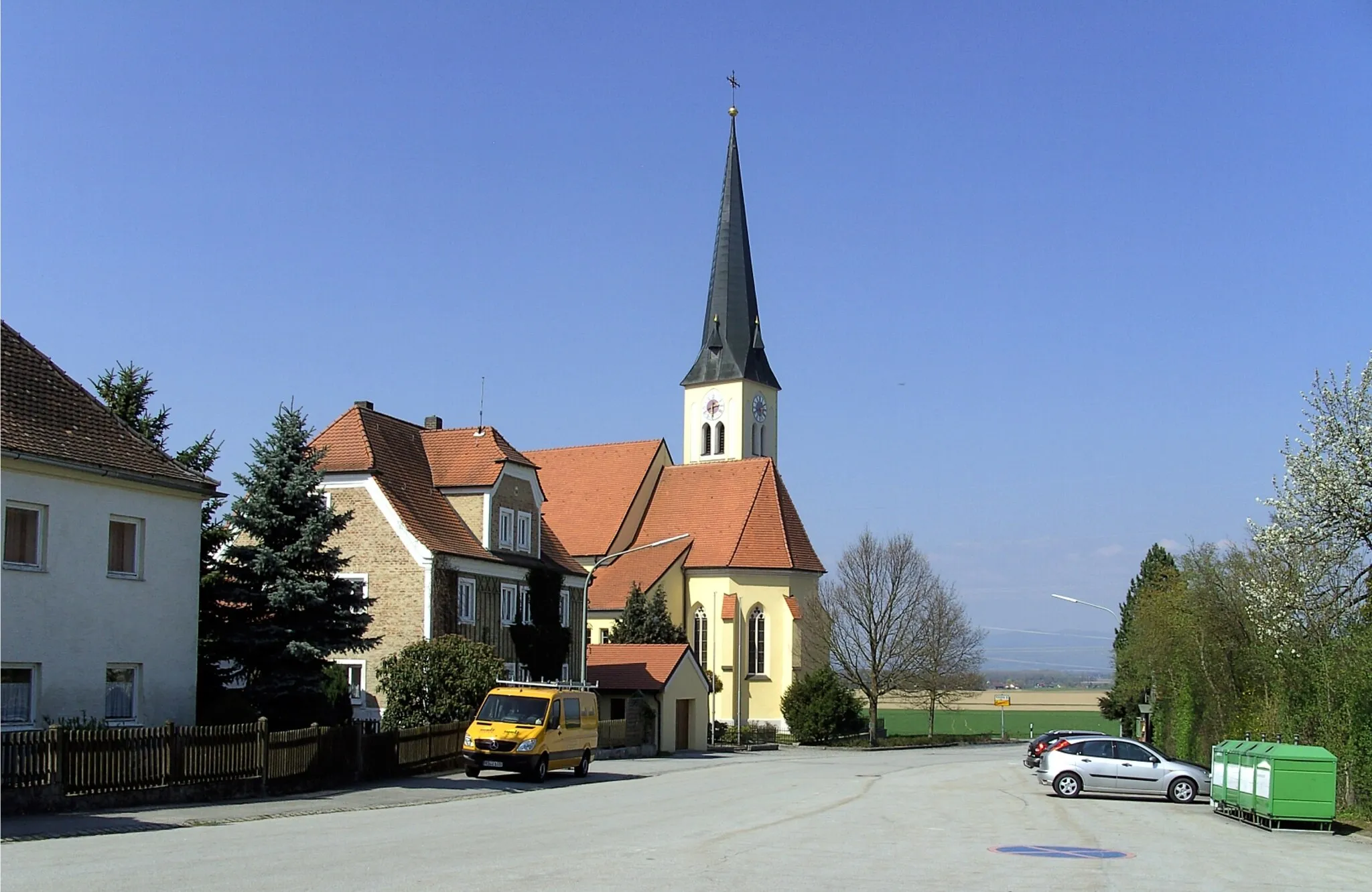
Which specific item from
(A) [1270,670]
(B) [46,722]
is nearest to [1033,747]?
(A) [1270,670]

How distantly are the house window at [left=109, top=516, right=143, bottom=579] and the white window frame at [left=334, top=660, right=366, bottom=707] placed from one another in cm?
1377

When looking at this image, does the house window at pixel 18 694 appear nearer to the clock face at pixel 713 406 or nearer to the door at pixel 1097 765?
the door at pixel 1097 765

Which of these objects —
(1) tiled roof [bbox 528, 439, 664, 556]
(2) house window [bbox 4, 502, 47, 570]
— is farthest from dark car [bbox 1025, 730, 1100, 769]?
(1) tiled roof [bbox 528, 439, 664, 556]

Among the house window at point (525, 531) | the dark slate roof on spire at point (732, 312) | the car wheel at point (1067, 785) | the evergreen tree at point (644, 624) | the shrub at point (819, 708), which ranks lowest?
the shrub at point (819, 708)

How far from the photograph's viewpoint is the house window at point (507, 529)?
42.8m

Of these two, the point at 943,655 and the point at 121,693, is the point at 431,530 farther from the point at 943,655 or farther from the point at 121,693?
the point at 943,655

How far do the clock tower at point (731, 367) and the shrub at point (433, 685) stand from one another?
43.9 m

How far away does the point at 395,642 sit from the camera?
38531mm

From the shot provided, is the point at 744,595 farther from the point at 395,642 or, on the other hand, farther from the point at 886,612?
the point at 395,642

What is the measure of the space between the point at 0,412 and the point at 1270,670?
24.6m

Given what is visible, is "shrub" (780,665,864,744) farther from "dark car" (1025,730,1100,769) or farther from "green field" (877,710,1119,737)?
"green field" (877,710,1119,737)

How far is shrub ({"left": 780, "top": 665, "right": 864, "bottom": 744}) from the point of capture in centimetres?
6012

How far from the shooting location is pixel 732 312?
77938 mm

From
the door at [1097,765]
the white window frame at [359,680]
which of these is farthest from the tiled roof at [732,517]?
the door at [1097,765]
